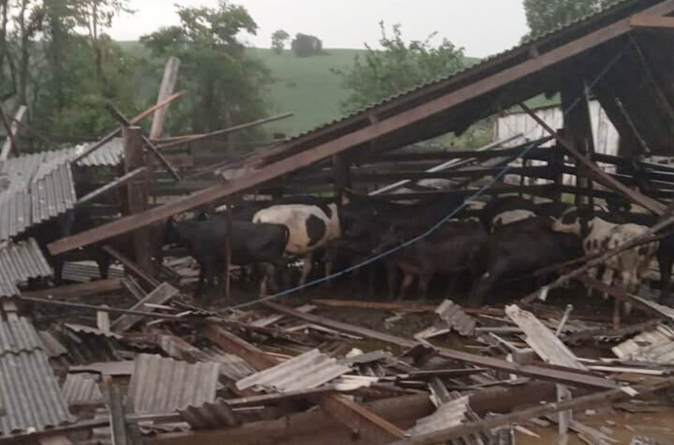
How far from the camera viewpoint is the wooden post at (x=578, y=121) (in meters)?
12.5

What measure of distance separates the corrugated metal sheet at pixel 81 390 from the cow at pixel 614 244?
6240 millimetres

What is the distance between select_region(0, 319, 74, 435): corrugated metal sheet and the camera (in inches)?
206

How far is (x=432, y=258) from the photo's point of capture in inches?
411

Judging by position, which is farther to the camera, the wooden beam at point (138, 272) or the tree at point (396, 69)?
the tree at point (396, 69)

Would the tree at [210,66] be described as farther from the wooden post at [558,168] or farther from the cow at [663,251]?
the cow at [663,251]

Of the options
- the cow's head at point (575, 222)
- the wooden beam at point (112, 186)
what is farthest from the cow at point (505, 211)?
the wooden beam at point (112, 186)

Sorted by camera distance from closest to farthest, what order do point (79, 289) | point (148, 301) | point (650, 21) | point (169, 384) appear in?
point (169, 384)
point (148, 301)
point (79, 289)
point (650, 21)

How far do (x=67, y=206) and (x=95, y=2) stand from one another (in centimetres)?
1978

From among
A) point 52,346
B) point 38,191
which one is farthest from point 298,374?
point 38,191

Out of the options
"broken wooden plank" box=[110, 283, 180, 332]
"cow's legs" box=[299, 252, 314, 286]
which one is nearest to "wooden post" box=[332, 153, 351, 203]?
"cow's legs" box=[299, 252, 314, 286]

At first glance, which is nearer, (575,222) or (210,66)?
(575,222)

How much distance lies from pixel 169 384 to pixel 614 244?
6212 mm

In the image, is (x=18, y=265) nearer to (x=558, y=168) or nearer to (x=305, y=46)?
(x=558, y=168)

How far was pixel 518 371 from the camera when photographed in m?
6.44
